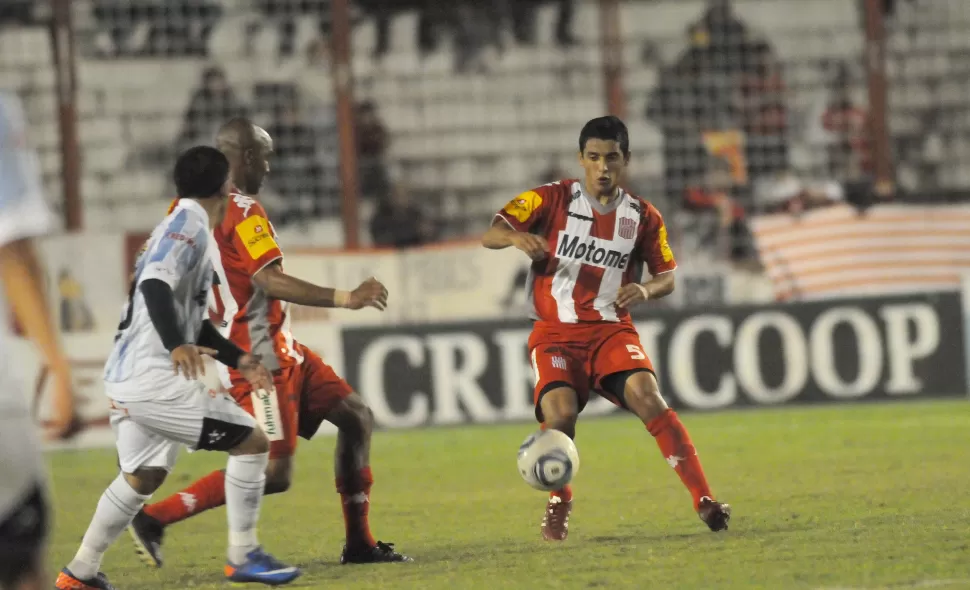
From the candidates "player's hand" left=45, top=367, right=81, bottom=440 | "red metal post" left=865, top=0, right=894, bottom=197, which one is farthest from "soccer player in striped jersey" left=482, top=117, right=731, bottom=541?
"red metal post" left=865, top=0, right=894, bottom=197

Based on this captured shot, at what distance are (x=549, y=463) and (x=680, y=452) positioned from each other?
676 mm

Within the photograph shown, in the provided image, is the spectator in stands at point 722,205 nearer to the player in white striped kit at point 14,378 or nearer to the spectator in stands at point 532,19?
the spectator in stands at point 532,19

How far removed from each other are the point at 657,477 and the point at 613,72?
20.2 feet

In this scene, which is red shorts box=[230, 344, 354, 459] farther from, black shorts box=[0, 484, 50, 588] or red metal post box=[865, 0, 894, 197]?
red metal post box=[865, 0, 894, 197]

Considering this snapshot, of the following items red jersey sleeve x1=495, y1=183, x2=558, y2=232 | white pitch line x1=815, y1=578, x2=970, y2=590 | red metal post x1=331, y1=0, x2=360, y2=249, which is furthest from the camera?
red metal post x1=331, y1=0, x2=360, y2=249

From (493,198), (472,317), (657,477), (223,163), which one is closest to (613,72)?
(493,198)

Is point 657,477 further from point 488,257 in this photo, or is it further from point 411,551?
point 488,257

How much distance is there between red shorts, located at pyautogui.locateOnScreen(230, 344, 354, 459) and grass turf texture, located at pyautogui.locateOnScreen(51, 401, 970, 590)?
21.6 inches

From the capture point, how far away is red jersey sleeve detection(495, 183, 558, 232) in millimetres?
7145

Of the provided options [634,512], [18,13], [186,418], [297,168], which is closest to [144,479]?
[186,418]

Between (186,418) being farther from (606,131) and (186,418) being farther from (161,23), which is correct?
(161,23)

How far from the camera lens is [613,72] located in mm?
14633

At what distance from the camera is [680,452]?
22.6 ft

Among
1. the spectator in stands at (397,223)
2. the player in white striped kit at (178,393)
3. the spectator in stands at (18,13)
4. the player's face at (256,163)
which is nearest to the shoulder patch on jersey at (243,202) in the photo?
the player's face at (256,163)
